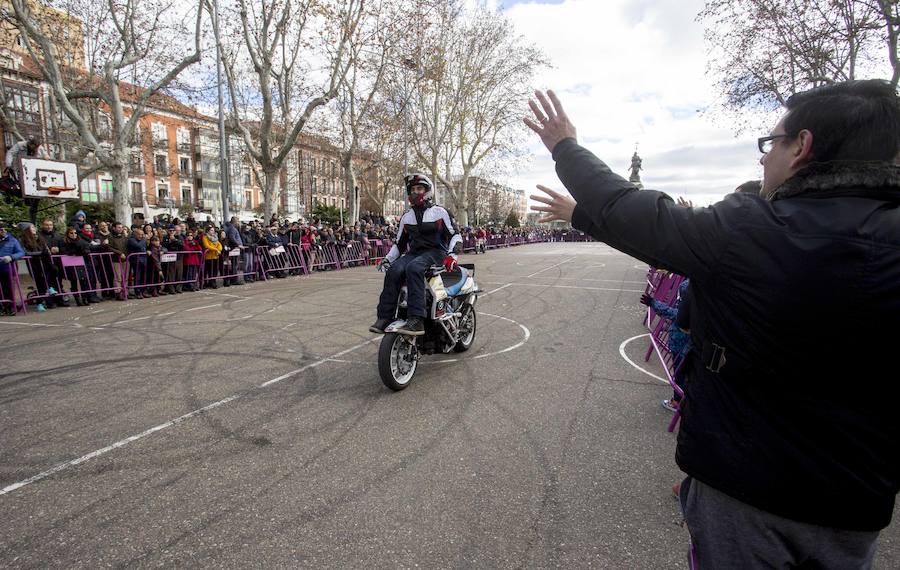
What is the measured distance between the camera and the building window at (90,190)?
149 ft

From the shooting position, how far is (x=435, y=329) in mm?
5637

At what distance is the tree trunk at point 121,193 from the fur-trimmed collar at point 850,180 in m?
20.6

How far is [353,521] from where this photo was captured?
2.67 metres

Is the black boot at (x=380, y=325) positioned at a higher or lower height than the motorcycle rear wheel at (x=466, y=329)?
higher

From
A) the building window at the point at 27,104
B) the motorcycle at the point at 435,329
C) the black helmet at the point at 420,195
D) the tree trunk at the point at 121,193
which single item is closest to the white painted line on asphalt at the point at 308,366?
the motorcycle at the point at 435,329

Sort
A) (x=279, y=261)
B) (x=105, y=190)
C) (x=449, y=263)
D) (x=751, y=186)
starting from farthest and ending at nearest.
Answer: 1. (x=105, y=190)
2. (x=279, y=261)
3. (x=449, y=263)
4. (x=751, y=186)

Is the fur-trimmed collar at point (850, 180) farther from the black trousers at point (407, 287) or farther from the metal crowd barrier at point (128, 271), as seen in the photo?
the metal crowd barrier at point (128, 271)

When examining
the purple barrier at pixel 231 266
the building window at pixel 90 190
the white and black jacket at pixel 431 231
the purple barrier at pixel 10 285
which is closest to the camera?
the white and black jacket at pixel 431 231

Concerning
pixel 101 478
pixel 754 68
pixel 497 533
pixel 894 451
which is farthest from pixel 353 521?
pixel 754 68

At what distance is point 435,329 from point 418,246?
3.37ft

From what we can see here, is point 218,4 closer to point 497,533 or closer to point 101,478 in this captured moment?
point 101,478

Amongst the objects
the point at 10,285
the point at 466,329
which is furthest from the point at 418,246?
the point at 10,285

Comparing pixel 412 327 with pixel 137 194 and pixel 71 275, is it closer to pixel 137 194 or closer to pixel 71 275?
pixel 71 275

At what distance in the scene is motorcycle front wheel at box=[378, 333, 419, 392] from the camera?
4.64 metres
